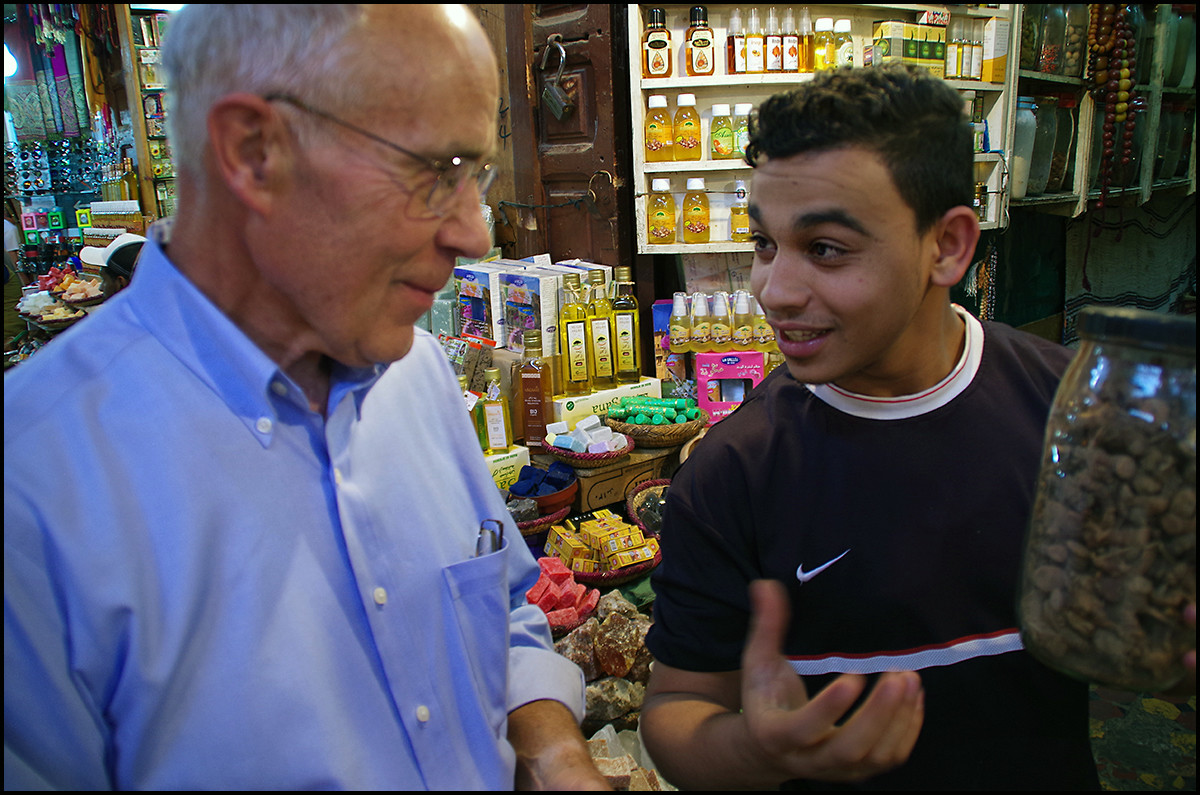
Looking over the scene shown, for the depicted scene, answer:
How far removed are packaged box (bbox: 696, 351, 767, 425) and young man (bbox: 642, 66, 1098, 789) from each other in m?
2.36

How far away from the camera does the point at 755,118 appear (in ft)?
4.00

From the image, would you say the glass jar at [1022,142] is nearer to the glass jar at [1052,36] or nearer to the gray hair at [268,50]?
the glass jar at [1052,36]

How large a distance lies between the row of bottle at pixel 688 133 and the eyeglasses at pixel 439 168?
108 inches

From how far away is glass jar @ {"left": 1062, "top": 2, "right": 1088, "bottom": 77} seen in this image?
4086 mm

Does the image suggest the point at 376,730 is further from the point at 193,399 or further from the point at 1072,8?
the point at 1072,8

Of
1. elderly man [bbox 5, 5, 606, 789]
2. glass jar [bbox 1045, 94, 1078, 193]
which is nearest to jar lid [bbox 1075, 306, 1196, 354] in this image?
elderly man [bbox 5, 5, 606, 789]

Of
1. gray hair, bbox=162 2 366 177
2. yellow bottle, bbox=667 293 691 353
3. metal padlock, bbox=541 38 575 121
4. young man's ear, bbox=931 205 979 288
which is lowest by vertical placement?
yellow bottle, bbox=667 293 691 353

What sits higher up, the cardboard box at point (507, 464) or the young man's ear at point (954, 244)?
the young man's ear at point (954, 244)

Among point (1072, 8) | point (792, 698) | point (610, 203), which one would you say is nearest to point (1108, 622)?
point (792, 698)

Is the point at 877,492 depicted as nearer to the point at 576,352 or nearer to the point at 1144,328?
the point at 1144,328

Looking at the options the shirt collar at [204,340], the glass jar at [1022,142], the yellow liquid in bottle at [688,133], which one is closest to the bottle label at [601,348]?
the yellow liquid in bottle at [688,133]

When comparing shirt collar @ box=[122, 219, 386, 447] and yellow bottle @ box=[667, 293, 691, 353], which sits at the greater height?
shirt collar @ box=[122, 219, 386, 447]

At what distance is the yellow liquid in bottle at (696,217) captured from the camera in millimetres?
3561

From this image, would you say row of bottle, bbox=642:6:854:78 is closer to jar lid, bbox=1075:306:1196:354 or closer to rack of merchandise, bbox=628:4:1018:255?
rack of merchandise, bbox=628:4:1018:255
